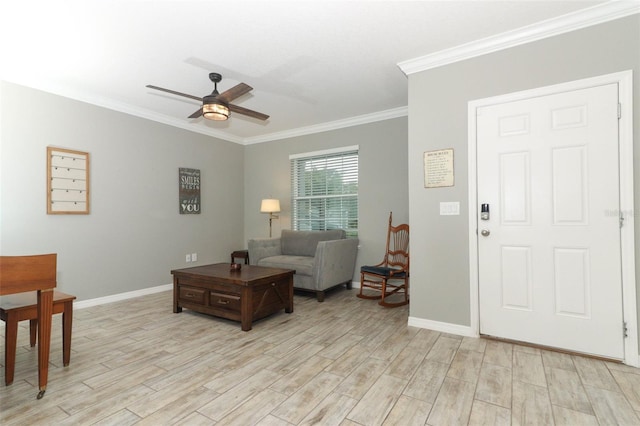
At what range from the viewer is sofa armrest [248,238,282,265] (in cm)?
450

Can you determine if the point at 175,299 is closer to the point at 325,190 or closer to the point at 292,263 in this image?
the point at 292,263

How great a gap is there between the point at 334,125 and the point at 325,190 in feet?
3.43

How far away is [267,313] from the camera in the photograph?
124 inches

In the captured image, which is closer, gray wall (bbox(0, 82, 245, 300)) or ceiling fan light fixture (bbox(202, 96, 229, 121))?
ceiling fan light fixture (bbox(202, 96, 229, 121))

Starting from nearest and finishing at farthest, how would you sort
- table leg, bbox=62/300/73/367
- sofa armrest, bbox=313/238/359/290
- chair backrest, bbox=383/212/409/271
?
1. table leg, bbox=62/300/73/367
2. sofa armrest, bbox=313/238/359/290
3. chair backrest, bbox=383/212/409/271

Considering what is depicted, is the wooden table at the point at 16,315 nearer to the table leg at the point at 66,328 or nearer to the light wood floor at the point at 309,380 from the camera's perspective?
the table leg at the point at 66,328

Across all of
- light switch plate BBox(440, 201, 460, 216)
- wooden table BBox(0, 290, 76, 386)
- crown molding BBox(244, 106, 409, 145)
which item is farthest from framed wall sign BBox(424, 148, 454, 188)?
wooden table BBox(0, 290, 76, 386)

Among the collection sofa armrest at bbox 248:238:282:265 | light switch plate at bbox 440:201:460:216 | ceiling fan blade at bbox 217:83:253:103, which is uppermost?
ceiling fan blade at bbox 217:83:253:103

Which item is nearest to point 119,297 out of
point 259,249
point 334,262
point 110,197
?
point 110,197

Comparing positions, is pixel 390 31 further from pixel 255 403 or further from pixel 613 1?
pixel 255 403

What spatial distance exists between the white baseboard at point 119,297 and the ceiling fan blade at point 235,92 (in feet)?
9.73

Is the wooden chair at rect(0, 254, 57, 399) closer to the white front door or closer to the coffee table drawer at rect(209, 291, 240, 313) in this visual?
the coffee table drawer at rect(209, 291, 240, 313)

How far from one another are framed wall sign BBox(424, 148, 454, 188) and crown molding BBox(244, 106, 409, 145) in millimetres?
1503

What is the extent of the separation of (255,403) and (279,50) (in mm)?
2749
